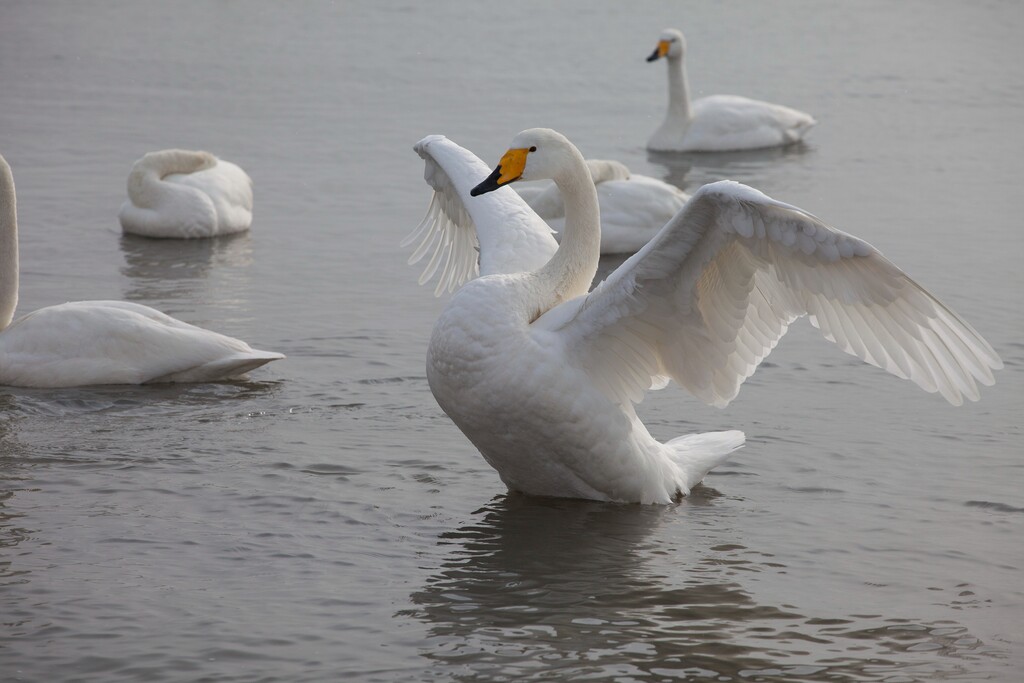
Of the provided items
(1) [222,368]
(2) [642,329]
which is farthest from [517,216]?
(1) [222,368]

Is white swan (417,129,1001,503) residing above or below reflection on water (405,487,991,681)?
above

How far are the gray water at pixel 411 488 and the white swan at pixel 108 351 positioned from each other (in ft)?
0.38

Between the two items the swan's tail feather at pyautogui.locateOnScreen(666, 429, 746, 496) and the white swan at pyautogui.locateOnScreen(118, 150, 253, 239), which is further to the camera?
the white swan at pyautogui.locateOnScreen(118, 150, 253, 239)

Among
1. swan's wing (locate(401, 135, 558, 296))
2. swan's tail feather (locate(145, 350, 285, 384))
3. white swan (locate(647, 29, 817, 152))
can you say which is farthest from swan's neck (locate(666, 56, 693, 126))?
swan's tail feather (locate(145, 350, 285, 384))

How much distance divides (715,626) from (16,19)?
68.9ft

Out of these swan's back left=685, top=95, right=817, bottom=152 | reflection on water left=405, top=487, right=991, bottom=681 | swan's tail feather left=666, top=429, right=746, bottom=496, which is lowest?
reflection on water left=405, top=487, right=991, bottom=681

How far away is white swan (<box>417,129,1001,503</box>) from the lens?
6.57 metres

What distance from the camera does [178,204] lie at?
13.3 m

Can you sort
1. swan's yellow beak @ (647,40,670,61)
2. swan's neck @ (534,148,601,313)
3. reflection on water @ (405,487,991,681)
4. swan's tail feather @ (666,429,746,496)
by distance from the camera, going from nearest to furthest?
reflection on water @ (405,487,991,681) < swan's neck @ (534,148,601,313) < swan's tail feather @ (666,429,746,496) < swan's yellow beak @ (647,40,670,61)

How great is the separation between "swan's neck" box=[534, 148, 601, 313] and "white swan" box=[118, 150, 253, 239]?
20.8 feet

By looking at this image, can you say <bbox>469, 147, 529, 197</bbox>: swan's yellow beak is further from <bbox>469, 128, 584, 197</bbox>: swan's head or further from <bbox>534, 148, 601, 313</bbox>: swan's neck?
<bbox>534, 148, 601, 313</bbox>: swan's neck

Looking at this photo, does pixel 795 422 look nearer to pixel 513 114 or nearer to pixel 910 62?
pixel 513 114

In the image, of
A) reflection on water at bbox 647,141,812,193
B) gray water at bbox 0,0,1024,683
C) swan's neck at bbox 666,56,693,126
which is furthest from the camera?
swan's neck at bbox 666,56,693,126

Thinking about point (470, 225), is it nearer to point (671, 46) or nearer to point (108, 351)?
point (108, 351)
